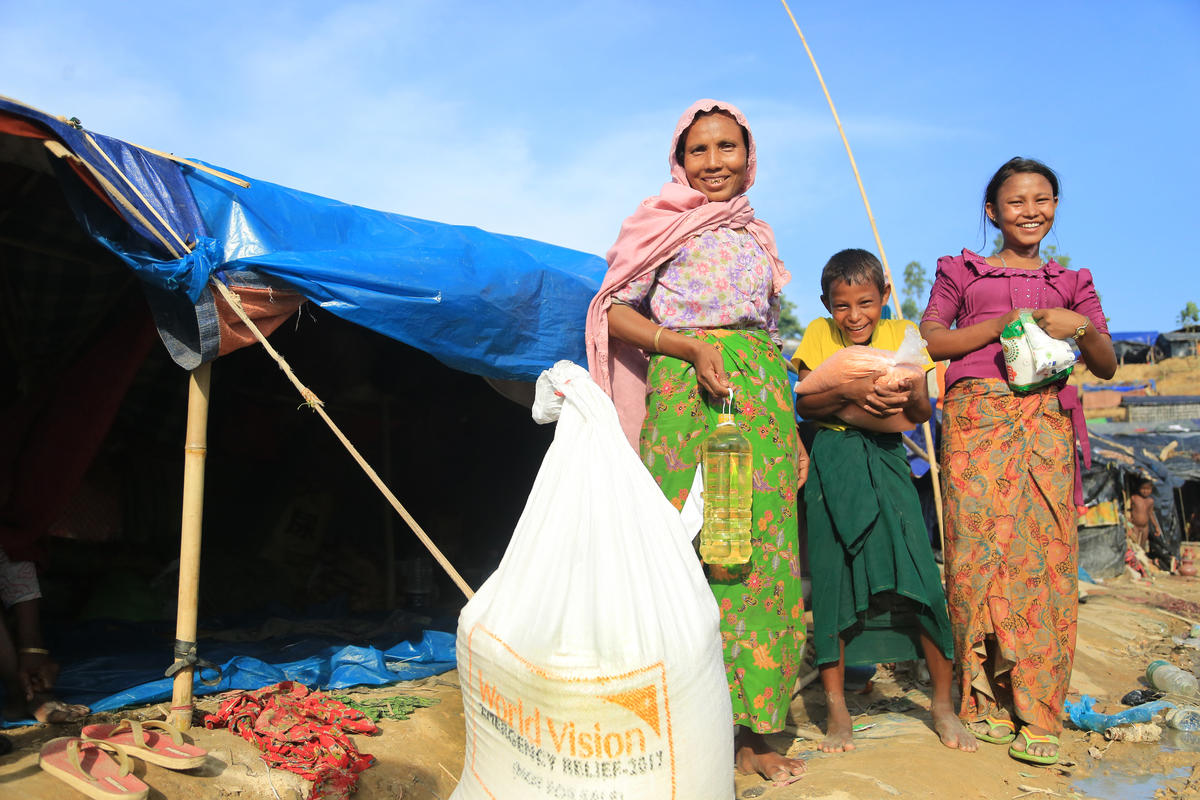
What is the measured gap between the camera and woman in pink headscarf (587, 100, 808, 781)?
2.68m

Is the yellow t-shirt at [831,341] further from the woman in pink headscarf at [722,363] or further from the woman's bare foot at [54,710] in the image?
the woman's bare foot at [54,710]

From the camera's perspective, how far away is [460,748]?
3240mm

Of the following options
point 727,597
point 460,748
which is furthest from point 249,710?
point 727,597

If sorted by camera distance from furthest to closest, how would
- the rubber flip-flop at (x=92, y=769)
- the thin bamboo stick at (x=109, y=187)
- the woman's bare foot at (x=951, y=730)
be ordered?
the woman's bare foot at (x=951, y=730)
the thin bamboo stick at (x=109, y=187)
the rubber flip-flop at (x=92, y=769)

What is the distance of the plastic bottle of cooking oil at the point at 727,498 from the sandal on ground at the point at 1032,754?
3.95ft

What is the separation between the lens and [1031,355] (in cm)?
294

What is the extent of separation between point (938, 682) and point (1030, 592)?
0.47 metres

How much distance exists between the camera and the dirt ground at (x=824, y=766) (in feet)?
8.29

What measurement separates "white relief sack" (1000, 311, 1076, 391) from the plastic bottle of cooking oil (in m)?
1.09

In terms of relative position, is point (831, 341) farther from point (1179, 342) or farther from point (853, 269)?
point (1179, 342)

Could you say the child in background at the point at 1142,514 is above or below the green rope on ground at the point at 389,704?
below

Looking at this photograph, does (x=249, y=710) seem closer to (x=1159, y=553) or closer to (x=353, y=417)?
(x=353, y=417)

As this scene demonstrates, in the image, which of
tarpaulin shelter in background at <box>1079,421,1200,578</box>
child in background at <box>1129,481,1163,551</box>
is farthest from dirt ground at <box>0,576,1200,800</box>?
child in background at <box>1129,481,1163,551</box>

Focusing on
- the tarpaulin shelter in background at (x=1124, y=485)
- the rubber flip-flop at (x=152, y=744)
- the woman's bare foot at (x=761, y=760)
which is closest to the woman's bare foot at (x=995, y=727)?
the woman's bare foot at (x=761, y=760)
